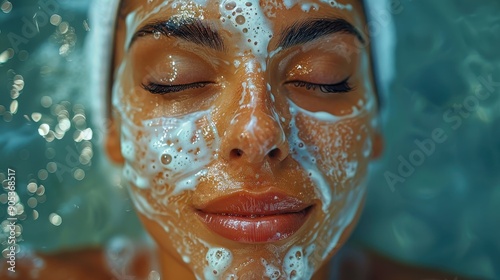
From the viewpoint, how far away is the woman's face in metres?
0.91

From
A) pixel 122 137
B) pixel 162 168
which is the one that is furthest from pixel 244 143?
pixel 122 137

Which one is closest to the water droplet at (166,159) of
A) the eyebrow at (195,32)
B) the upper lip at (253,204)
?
the upper lip at (253,204)

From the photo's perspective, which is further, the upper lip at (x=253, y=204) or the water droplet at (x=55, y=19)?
the water droplet at (x=55, y=19)

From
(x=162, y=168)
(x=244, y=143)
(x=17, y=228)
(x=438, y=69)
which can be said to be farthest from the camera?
(x=438, y=69)

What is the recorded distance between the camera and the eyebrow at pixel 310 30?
0.94 meters

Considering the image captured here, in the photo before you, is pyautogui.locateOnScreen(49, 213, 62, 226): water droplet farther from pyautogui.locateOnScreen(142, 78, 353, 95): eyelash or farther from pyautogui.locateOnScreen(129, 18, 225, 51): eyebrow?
pyautogui.locateOnScreen(129, 18, 225, 51): eyebrow

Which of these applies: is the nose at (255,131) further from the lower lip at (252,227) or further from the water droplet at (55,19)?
the water droplet at (55,19)

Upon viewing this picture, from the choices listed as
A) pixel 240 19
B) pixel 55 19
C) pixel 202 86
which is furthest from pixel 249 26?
pixel 55 19

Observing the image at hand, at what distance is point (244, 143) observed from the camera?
87cm

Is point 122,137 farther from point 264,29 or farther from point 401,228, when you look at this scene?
point 401,228

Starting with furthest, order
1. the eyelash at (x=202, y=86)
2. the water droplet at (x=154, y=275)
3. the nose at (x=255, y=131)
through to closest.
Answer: the water droplet at (x=154, y=275)
the eyelash at (x=202, y=86)
the nose at (x=255, y=131)

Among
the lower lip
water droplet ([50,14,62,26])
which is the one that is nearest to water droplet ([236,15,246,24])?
the lower lip

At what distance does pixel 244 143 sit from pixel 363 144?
0.95 feet

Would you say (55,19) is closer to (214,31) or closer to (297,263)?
(214,31)
